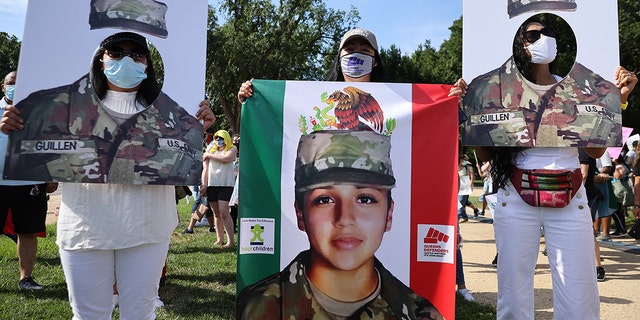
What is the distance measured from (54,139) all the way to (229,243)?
588 cm

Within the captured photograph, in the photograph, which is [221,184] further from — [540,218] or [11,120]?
[540,218]

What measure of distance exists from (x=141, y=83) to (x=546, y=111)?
8.46 ft

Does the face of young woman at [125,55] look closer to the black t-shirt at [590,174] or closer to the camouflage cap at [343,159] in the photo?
the camouflage cap at [343,159]

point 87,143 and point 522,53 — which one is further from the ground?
point 522,53

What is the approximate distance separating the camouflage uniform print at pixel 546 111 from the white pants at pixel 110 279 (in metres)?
2.17

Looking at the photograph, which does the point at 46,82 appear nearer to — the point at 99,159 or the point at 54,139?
the point at 54,139

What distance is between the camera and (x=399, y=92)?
344 centimetres

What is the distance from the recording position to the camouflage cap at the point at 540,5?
10.4 feet

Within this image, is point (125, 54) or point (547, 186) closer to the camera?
point (125, 54)

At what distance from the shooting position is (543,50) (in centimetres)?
322

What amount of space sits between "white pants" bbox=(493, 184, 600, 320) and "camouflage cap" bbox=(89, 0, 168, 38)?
8.28 feet

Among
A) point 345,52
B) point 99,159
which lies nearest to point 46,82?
point 99,159

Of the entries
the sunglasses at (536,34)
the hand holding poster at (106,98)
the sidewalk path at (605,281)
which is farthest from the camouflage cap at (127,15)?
the sidewalk path at (605,281)

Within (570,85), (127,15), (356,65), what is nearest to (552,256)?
(570,85)
